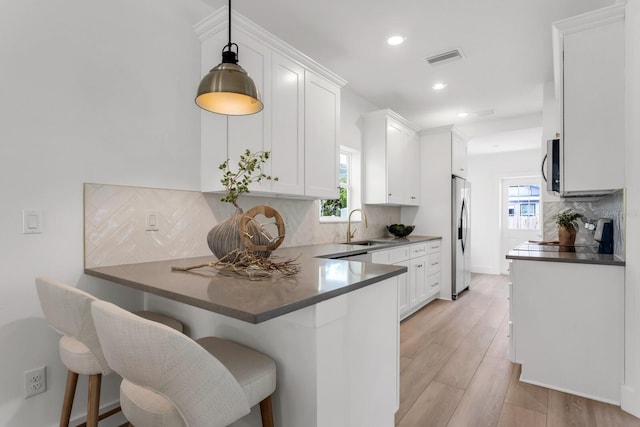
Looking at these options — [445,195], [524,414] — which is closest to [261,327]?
[524,414]

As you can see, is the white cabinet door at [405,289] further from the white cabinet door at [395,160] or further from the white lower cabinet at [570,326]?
the white lower cabinet at [570,326]

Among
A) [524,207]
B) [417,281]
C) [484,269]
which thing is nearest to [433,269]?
[417,281]

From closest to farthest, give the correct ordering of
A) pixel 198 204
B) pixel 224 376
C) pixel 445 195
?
pixel 224 376 → pixel 198 204 → pixel 445 195

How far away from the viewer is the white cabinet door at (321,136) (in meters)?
2.82

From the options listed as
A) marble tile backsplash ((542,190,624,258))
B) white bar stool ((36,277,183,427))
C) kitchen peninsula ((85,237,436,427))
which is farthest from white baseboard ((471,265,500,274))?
white bar stool ((36,277,183,427))

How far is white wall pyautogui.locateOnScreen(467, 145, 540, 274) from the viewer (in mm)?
6711

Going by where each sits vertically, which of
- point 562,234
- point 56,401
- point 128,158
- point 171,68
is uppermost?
point 171,68

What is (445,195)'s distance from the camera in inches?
188

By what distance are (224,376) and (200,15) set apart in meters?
2.46

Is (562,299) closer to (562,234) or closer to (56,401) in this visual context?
(562,234)

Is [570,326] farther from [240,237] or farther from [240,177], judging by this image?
[240,177]

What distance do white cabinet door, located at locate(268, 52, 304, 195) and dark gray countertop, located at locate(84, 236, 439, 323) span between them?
37.4 inches

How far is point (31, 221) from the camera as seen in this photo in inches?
64.4

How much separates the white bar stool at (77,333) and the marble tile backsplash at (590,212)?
118 inches
